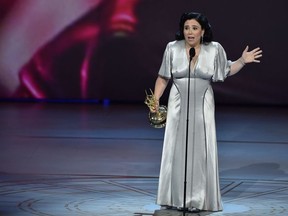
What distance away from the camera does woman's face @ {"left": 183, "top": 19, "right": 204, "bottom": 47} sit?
717cm

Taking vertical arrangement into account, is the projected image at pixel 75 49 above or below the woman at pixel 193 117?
above

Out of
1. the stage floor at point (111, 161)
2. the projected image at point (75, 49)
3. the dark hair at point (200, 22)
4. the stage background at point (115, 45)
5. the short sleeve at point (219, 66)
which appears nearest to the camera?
the dark hair at point (200, 22)

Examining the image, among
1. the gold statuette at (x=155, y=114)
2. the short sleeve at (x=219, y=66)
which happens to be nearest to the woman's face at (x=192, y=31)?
the short sleeve at (x=219, y=66)

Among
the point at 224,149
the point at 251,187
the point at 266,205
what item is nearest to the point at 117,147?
the point at 224,149

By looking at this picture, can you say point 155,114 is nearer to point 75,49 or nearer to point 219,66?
point 219,66

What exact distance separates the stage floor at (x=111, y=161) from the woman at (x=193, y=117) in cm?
19

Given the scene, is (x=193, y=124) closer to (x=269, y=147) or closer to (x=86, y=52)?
(x=269, y=147)

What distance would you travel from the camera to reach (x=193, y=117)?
733 centimetres

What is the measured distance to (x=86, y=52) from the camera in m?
16.6

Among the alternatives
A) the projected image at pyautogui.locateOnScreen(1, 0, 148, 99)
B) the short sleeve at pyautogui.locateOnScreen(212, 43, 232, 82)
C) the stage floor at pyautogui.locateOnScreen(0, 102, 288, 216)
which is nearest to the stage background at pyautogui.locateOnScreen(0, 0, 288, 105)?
the projected image at pyautogui.locateOnScreen(1, 0, 148, 99)

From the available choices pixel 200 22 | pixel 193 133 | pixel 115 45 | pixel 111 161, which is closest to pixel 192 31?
pixel 200 22

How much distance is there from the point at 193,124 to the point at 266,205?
93cm

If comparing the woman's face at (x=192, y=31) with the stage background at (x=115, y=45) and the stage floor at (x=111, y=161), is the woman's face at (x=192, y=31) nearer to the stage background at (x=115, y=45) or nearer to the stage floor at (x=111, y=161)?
the stage floor at (x=111, y=161)

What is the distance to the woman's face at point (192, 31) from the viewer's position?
23.5 feet
